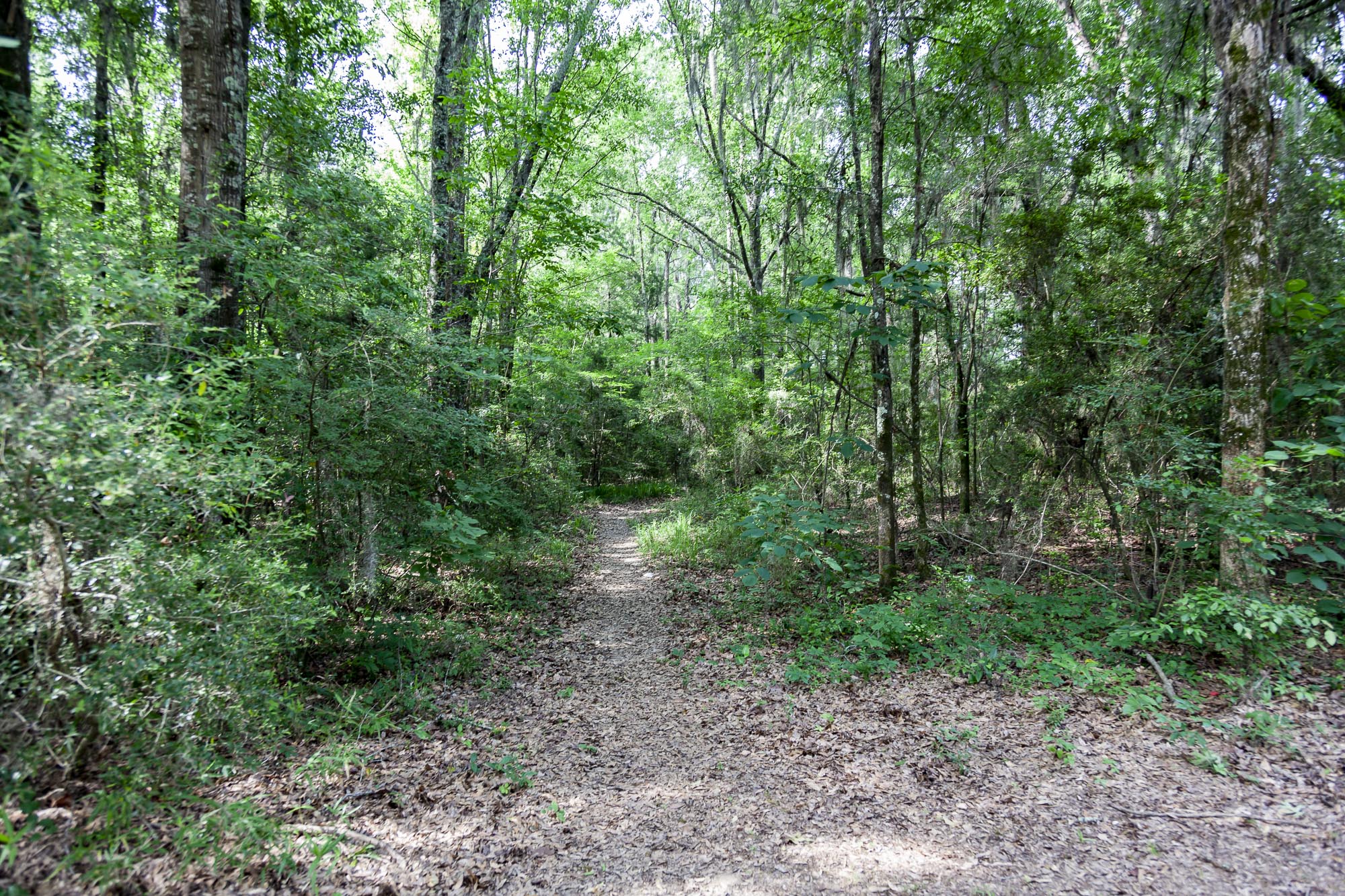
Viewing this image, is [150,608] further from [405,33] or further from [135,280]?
[405,33]

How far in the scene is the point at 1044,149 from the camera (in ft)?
25.3

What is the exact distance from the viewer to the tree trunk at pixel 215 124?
179 inches

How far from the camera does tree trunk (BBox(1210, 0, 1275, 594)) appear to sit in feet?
15.6

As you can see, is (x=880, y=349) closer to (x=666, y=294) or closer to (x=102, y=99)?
(x=102, y=99)

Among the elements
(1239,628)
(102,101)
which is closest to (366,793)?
(1239,628)

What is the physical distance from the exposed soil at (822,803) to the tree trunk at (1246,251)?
1919 mm

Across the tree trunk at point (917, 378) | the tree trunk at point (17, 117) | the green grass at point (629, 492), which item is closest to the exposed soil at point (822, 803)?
the tree trunk at point (917, 378)

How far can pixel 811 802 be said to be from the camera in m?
3.63

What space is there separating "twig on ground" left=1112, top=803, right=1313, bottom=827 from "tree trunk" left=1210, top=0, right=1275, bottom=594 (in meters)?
2.18

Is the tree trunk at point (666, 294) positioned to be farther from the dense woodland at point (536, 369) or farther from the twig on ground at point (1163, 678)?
the twig on ground at point (1163, 678)

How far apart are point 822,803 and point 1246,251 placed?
565cm

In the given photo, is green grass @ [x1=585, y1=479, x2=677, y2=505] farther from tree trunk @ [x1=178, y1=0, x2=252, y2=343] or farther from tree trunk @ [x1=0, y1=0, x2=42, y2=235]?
tree trunk @ [x1=0, y1=0, x2=42, y2=235]

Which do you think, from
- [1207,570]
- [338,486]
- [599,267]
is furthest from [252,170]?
[599,267]

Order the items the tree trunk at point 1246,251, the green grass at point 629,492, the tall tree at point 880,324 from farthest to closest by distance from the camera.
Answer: the green grass at point 629,492
the tall tree at point 880,324
the tree trunk at point 1246,251
